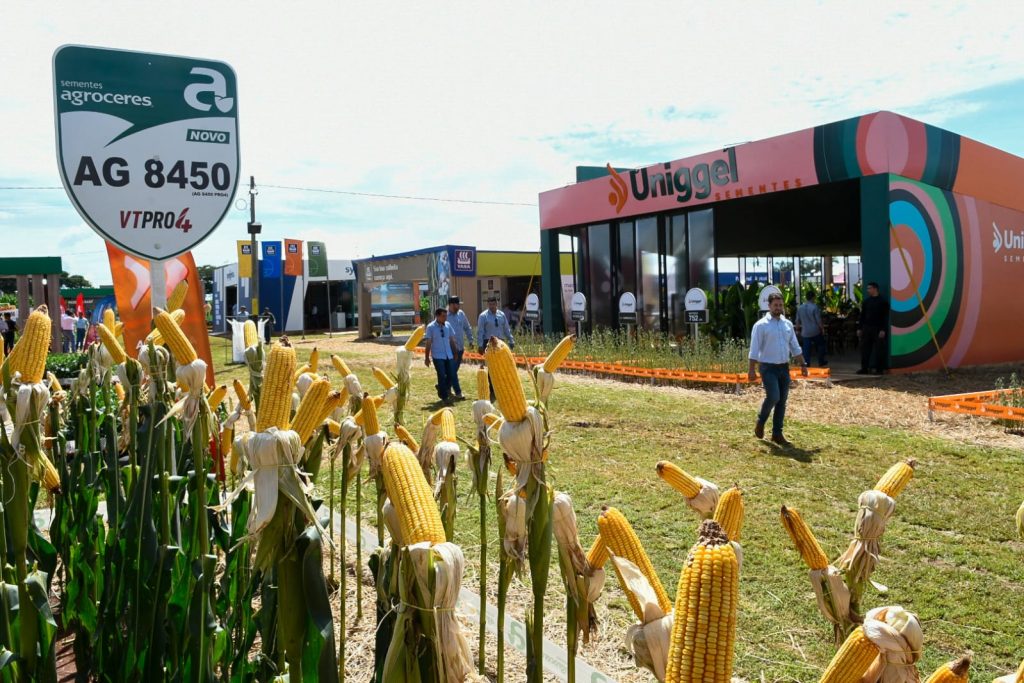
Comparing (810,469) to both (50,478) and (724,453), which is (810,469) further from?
(50,478)

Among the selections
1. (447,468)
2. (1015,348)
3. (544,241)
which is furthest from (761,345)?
(544,241)

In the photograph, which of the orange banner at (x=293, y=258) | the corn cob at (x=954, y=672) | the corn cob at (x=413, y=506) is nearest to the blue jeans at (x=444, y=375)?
the corn cob at (x=413, y=506)

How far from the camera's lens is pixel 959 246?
14.9 metres

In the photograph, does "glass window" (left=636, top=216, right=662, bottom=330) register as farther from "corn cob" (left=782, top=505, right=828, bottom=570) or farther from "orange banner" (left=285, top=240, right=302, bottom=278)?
"orange banner" (left=285, top=240, right=302, bottom=278)

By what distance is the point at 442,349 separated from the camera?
1134cm

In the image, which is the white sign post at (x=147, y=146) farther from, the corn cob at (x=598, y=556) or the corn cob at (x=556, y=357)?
the corn cob at (x=598, y=556)

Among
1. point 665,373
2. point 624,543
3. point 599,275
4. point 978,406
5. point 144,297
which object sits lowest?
point 978,406

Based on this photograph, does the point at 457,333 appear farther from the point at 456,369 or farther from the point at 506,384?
the point at 506,384

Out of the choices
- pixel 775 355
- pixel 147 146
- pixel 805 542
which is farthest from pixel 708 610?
pixel 775 355

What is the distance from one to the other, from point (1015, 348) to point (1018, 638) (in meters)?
16.3

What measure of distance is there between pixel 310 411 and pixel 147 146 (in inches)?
121

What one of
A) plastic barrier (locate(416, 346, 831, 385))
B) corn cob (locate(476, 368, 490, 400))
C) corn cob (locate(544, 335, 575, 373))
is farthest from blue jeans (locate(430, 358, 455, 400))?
corn cob (locate(544, 335, 575, 373))

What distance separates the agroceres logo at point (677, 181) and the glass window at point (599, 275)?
140 centimetres

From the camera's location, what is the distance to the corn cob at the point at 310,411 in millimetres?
1178
